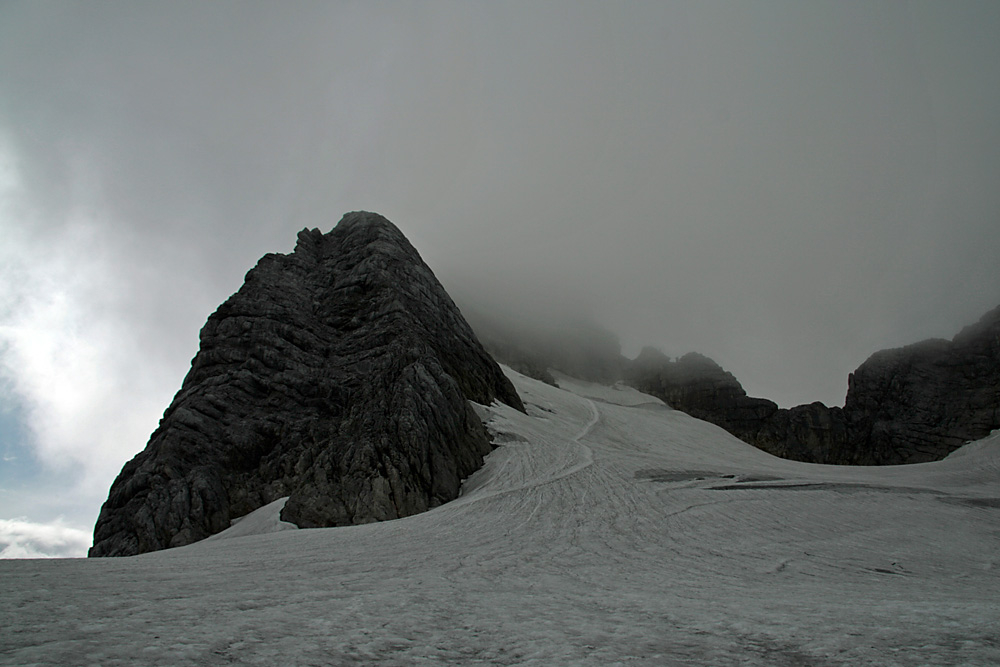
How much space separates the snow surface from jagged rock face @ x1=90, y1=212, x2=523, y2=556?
10.1 feet

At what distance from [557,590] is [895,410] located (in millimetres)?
84844

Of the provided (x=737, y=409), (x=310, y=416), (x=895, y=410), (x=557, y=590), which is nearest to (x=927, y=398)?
(x=895, y=410)

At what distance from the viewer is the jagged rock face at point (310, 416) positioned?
2177cm

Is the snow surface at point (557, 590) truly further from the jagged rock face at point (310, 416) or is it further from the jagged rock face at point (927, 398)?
the jagged rock face at point (927, 398)

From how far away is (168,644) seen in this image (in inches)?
171

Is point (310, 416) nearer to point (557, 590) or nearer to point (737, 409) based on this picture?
point (557, 590)

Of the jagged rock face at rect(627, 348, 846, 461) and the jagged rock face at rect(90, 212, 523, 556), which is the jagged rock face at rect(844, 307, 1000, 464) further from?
the jagged rock face at rect(90, 212, 523, 556)

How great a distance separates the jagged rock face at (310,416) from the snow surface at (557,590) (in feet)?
10.1

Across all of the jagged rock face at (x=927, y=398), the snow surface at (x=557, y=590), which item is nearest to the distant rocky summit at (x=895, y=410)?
the jagged rock face at (x=927, y=398)

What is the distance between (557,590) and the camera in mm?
8508

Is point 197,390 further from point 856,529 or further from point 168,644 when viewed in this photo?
point 856,529

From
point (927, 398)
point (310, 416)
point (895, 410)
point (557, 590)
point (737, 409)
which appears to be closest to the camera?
point (557, 590)

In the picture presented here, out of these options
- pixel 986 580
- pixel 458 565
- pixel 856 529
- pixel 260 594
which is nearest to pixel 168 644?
pixel 260 594

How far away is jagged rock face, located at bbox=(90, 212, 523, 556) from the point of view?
2177 cm
